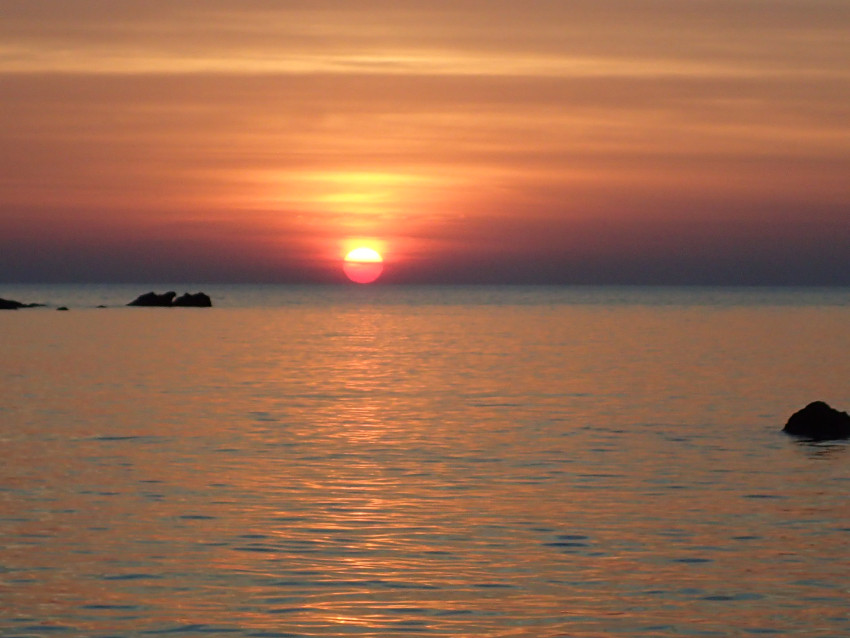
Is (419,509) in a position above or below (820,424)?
below

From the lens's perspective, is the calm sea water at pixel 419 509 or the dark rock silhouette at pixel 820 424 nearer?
the calm sea water at pixel 419 509

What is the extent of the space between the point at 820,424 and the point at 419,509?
1755cm

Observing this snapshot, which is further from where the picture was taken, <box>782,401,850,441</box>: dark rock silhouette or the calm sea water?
<box>782,401,850,441</box>: dark rock silhouette

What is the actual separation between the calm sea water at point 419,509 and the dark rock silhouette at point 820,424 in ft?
5.34

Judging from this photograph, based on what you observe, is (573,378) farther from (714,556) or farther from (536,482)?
(714,556)

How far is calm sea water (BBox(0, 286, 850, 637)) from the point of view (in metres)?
17.1

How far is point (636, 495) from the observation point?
26.5m

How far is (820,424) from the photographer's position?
37.2 m

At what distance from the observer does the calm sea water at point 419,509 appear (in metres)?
17.1

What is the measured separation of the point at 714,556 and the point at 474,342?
263 feet

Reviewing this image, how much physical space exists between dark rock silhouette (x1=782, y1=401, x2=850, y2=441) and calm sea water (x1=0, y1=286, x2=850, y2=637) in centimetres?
163

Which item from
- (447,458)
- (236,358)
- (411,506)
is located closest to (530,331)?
(236,358)

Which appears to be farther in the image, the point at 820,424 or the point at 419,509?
the point at 820,424

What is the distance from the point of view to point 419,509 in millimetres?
24781
